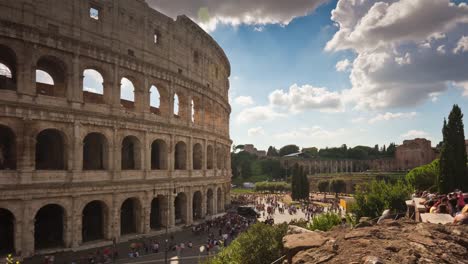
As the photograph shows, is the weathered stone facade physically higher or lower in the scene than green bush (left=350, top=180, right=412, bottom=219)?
higher

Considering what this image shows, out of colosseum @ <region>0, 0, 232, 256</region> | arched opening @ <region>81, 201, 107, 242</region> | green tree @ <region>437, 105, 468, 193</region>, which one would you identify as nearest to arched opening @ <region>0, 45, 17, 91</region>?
colosseum @ <region>0, 0, 232, 256</region>

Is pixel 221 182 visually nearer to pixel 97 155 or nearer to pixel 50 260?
pixel 97 155

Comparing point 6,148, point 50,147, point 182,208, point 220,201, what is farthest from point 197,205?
point 6,148

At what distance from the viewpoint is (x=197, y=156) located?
1187 inches

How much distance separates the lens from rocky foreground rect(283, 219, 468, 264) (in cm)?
663

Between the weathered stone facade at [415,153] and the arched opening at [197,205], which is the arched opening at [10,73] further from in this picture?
the weathered stone facade at [415,153]

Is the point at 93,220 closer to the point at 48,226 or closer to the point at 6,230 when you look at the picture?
the point at 48,226

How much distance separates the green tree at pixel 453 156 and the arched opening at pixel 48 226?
77.2 feet

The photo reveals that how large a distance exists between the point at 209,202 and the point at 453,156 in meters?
20.2

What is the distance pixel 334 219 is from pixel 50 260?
46.6ft

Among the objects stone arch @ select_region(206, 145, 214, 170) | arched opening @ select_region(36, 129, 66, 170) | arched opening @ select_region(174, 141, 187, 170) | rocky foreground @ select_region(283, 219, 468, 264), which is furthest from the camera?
stone arch @ select_region(206, 145, 214, 170)

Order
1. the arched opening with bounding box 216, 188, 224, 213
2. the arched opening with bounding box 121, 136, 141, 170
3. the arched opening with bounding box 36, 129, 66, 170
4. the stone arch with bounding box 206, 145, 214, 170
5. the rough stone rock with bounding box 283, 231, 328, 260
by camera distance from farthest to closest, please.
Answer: the arched opening with bounding box 216, 188, 224, 213 → the stone arch with bounding box 206, 145, 214, 170 → the arched opening with bounding box 121, 136, 141, 170 → the arched opening with bounding box 36, 129, 66, 170 → the rough stone rock with bounding box 283, 231, 328, 260

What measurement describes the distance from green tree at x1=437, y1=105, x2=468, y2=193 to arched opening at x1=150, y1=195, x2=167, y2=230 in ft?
→ 61.2

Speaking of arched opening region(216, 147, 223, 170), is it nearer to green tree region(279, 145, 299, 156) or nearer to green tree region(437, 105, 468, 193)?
green tree region(437, 105, 468, 193)
